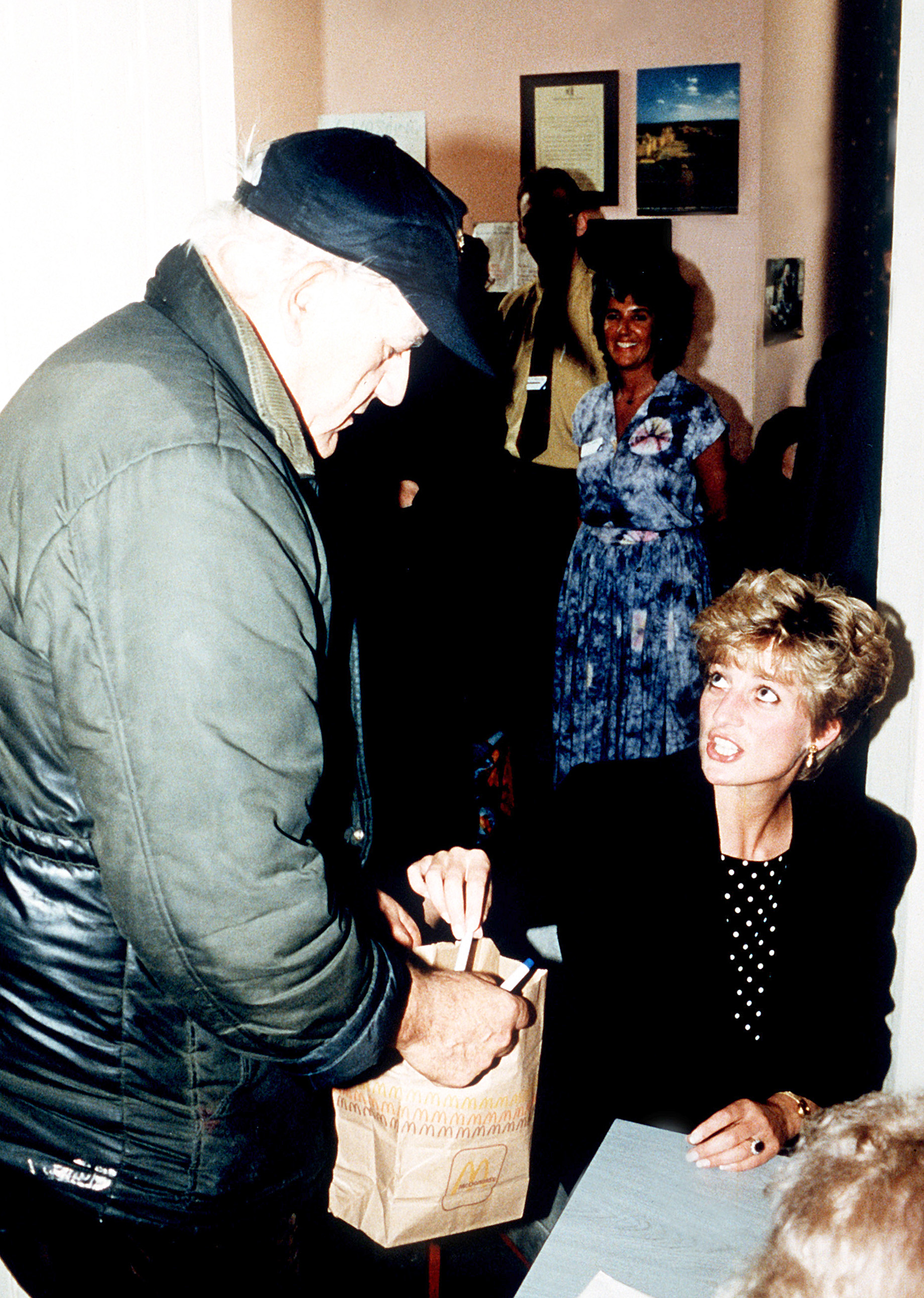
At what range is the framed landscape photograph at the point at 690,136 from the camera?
167 inches

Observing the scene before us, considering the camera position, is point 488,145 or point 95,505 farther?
point 488,145

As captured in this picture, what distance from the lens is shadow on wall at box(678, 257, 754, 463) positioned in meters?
4.39

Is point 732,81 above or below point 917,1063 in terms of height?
above

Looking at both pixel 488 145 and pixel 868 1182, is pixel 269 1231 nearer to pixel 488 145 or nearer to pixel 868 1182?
pixel 868 1182

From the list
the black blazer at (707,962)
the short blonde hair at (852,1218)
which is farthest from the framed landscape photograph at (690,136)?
the short blonde hair at (852,1218)

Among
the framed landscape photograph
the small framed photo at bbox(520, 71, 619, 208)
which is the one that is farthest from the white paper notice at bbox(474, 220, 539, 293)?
the framed landscape photograph

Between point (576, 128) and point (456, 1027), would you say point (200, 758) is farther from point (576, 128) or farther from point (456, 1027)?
point (576, 128)

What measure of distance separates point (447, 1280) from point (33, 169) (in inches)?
69.5

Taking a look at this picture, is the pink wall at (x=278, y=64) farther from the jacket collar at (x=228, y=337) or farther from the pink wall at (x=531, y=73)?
the jacket collar at (x=228, y=337)

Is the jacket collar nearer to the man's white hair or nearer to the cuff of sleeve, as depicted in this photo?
the man's white hair

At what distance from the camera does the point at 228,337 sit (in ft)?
3.02

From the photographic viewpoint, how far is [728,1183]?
3.46 feet

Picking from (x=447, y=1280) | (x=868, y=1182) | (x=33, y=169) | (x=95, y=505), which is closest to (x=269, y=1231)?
(x=868, y=1182)

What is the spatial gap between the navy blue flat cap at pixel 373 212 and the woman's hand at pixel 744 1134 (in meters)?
0.83
